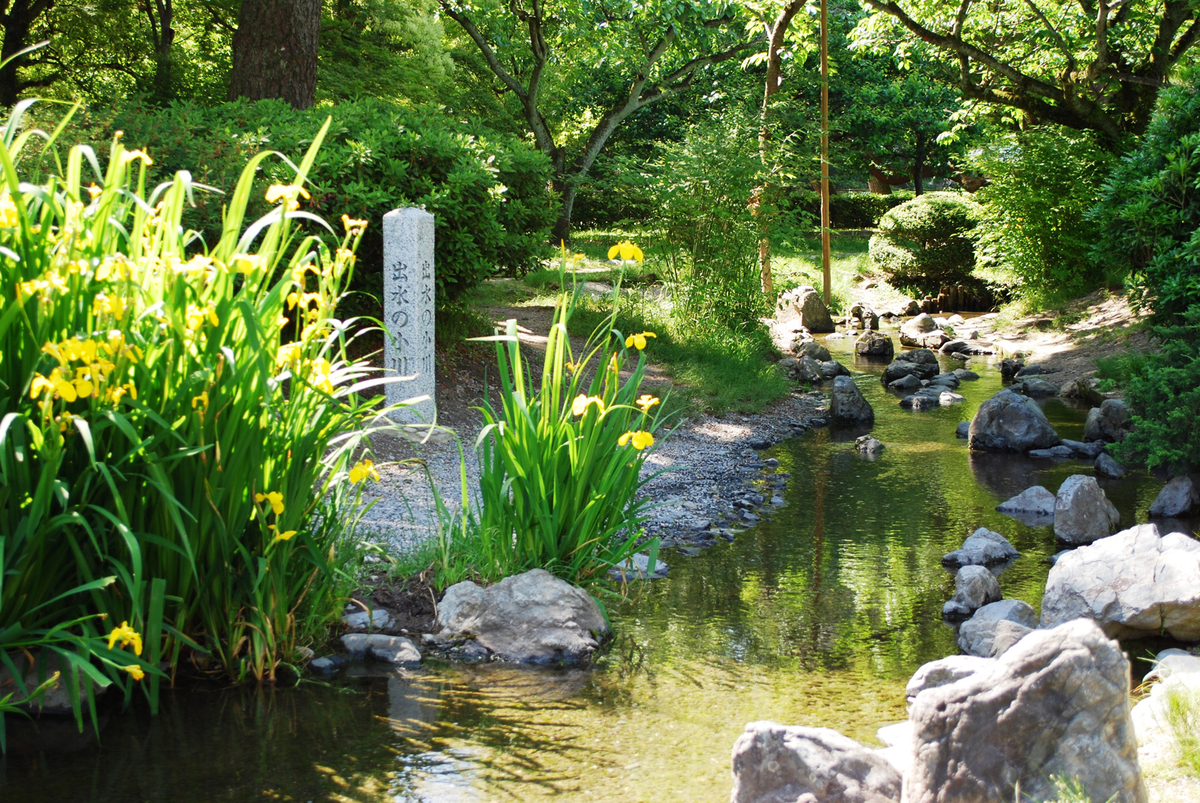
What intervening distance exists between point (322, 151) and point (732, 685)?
5302 millimetres

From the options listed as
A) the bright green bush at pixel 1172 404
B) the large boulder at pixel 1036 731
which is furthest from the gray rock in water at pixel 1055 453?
the large boulder at pixel 1036 731

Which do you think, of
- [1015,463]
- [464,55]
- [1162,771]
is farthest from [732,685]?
[464,55]

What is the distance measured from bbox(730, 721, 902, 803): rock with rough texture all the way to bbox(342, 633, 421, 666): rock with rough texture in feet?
5.18

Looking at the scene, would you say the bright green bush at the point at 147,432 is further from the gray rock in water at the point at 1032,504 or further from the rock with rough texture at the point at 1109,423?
the rock with rough texture at the point at 1109,423

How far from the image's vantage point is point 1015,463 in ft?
25.3

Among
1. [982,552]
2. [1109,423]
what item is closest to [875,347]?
[1109,423]

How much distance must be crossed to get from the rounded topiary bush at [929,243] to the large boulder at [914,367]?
20.3 ft

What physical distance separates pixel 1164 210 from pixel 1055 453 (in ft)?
7.09

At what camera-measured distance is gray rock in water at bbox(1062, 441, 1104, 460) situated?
Result: 25.8 ft

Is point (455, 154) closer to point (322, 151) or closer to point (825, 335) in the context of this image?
point (322, 151)

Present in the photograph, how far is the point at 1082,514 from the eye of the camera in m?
5.57

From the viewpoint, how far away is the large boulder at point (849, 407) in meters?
9.34

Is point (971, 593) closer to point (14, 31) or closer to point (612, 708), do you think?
point (612, 708)

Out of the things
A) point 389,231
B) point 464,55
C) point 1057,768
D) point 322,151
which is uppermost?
point 464,55
